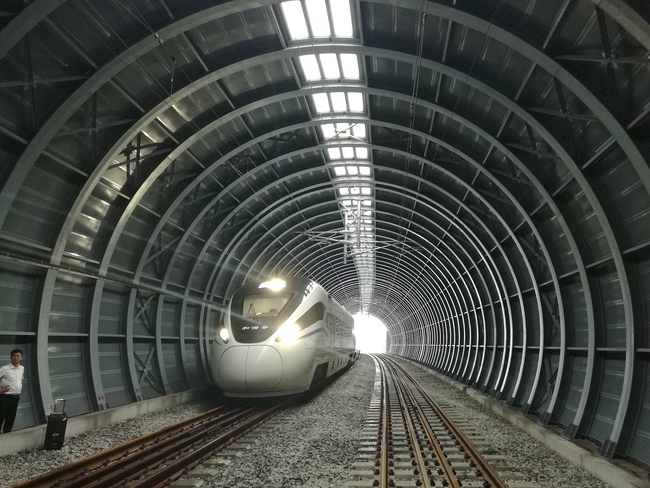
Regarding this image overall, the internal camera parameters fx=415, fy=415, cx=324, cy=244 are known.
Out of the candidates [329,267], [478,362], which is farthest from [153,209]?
[329,267]

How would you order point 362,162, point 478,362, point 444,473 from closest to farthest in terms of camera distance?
point 444,473, point 362,162, point 478,362

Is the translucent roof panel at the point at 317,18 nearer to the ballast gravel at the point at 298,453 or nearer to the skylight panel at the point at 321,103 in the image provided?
the skylight panel at the point at 321,103

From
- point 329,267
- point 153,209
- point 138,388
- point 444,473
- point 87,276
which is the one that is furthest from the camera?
point 329,267

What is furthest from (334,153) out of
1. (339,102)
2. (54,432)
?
(54,432)

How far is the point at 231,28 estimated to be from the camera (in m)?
8.59

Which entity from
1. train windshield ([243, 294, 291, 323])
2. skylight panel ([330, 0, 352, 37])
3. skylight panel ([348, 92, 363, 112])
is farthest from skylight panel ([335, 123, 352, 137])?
train windshield ([243, 294, 291, 323])

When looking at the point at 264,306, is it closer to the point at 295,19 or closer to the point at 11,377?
the point at 11,377

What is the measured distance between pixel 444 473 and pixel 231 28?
915cm

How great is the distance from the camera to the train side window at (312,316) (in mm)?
11602

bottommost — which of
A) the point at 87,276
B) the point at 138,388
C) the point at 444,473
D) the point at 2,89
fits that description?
the point at 444,473

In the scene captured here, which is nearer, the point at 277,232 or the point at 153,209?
the point at 153,209

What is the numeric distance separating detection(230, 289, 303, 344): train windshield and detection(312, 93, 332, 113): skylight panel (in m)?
5.33

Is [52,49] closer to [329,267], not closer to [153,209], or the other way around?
[153,209]

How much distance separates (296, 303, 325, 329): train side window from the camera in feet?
38.1
